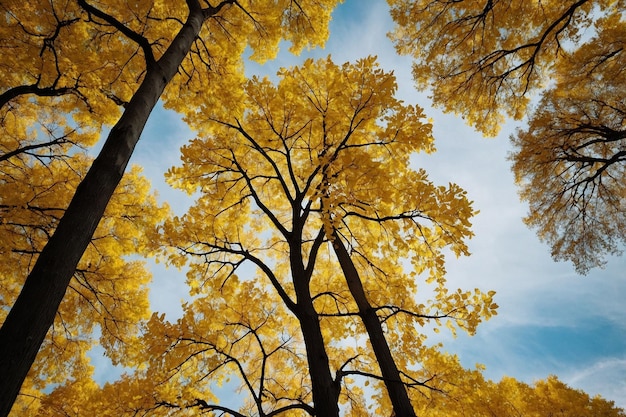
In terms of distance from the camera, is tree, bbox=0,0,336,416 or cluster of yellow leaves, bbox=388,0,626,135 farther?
cluster of yellow leaves, bbox=388,0,626,135

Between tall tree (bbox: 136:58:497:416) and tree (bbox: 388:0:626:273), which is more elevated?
tree (bbox: 388:0:626:273)

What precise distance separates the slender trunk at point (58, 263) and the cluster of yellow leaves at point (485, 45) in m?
6.93

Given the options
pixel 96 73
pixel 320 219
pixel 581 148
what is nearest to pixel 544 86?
pixel 581 148

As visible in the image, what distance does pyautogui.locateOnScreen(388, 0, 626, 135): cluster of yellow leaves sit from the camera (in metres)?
5.99

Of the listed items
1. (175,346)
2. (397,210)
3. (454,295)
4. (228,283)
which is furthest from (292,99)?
(175,346)

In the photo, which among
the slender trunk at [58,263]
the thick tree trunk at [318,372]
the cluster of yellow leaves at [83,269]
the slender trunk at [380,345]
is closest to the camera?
the slender trunk at [58,263]

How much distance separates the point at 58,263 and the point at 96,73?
436 centimetres

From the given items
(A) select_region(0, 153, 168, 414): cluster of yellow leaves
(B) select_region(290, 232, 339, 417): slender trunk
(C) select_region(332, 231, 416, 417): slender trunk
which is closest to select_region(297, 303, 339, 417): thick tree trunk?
(B) select_region(290, 232, 339, 417): slender trunk

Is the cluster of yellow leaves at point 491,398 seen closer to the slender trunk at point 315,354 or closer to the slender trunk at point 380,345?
the slender trunk at point 380,345

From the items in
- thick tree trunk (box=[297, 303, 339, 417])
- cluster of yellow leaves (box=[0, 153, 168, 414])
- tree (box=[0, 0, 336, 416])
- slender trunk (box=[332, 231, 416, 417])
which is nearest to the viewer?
tree (box=[0, 0, 336, 416])

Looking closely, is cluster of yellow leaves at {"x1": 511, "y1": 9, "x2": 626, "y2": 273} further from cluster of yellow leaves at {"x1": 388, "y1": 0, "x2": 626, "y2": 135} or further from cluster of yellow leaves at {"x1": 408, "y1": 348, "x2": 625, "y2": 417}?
cluster of yellow leaves at {"x1": 408, "y1": 348, "x2": 625, "y2": 417}

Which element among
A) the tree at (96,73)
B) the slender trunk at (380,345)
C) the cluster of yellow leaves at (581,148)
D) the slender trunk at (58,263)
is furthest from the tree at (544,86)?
the slender trunk at (58,263)

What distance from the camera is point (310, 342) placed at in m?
2.99

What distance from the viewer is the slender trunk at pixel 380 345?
143 inches
